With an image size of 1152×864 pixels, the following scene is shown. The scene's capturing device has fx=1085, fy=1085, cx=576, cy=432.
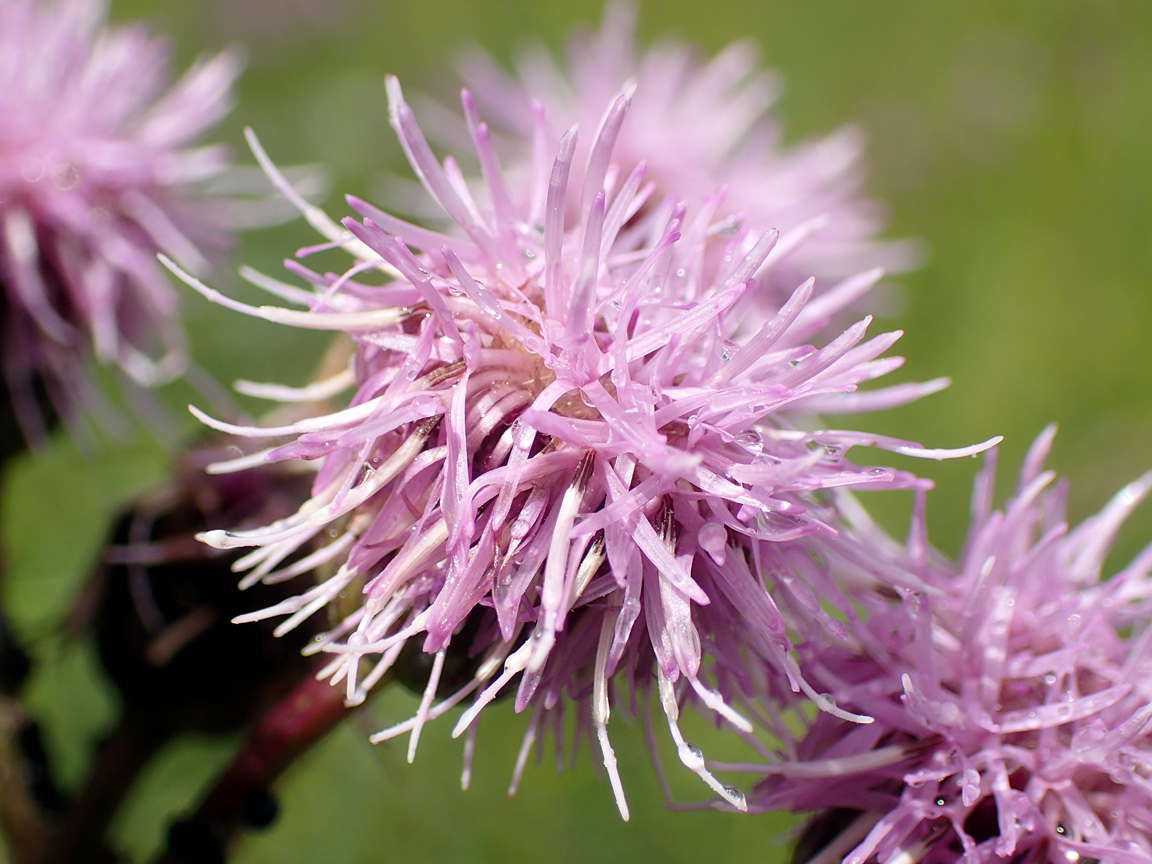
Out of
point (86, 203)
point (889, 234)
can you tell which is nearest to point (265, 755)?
point (86, 203)

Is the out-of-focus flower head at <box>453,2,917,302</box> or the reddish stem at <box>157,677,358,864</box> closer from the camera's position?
the reddish stem at <box>157,677,358,864</box>

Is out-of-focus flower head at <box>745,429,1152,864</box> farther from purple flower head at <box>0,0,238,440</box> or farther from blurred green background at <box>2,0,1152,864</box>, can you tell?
blurred green background at <box>2,0,1152,864</box>

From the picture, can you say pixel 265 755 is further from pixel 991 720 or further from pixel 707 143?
pixel 707 143

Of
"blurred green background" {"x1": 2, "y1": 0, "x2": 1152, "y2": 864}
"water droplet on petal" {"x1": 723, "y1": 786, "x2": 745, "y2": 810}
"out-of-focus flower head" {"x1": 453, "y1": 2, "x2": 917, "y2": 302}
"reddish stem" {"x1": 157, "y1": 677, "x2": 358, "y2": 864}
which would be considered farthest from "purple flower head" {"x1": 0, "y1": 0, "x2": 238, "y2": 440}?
"water droplet on petal" {"x1": 723, "y1": 786, "x2": 745, "y2": 810}

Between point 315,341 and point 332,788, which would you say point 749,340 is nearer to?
point 332,788

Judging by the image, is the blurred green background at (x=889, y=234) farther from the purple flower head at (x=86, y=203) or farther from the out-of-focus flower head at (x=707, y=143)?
the out-of-focus flower head at (x=707, y=143)
